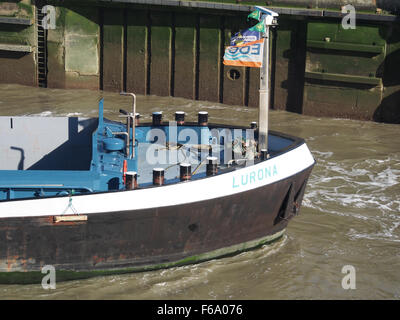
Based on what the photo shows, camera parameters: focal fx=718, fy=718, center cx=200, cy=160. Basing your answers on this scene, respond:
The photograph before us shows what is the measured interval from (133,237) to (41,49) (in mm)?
11775

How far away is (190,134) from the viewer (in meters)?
11.9

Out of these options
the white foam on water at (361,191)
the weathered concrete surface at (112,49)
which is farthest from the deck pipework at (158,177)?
the weathered concrete surface at (112,49)

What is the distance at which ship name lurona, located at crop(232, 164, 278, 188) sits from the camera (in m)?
9.58

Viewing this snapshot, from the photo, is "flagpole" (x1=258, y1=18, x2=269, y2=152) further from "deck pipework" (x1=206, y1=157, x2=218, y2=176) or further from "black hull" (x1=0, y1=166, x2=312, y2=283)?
"deck pipework" (x1=206, y1=157, x2=218, y2=176)

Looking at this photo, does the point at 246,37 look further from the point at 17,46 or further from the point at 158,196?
the point at 17,46

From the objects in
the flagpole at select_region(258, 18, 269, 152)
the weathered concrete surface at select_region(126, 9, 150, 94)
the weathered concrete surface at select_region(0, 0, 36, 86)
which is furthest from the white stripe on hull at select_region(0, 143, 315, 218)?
the weathered concrete surface at select_region(0, 0, 36, 86)

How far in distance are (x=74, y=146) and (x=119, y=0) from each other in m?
8.57

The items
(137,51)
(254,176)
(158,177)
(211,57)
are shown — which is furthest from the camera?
(137,51)

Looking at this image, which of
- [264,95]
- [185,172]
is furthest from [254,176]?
[264,95]

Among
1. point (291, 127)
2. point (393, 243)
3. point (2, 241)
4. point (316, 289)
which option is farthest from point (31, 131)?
point (291, 127)

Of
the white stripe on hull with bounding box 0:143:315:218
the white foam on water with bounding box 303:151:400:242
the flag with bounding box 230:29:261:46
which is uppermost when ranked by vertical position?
the flag with bounding box 230:29:261:46

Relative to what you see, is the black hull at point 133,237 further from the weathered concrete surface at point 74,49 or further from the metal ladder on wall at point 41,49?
the metal ladder on wall at point 41,49

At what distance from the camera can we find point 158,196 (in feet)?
29.8
